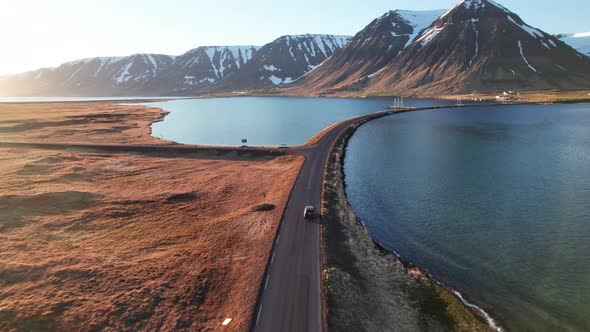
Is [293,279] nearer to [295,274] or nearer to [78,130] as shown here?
[295,274]

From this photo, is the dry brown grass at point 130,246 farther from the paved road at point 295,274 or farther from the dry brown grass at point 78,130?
the dry brown grass at point 78,130

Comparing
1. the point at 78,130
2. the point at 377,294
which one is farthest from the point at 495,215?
the point at 78,130

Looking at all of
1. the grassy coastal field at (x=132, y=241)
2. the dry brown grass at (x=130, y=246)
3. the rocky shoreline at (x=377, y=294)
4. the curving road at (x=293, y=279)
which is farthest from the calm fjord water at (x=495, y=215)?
the dry brown grass at (x=130, y=246)

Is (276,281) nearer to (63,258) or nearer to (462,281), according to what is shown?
(462,281)

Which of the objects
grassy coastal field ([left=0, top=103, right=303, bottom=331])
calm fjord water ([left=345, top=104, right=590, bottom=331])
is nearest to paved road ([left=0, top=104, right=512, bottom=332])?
grassy coastal field ([left=0, top=103, right=303, bottom=331])

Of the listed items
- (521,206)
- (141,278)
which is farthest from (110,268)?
(521,206)

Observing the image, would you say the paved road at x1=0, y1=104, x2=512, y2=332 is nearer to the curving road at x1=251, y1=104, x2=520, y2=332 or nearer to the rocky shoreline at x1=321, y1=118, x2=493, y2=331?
A: the curving road at x1=251, y1=104, x2=520, y2=332
